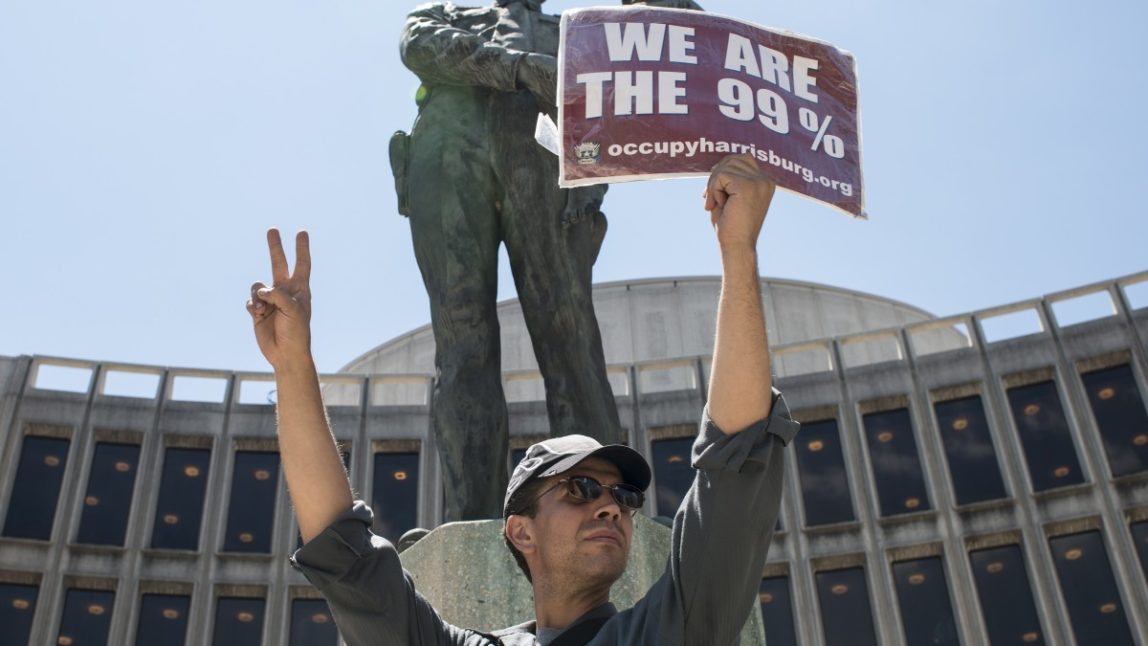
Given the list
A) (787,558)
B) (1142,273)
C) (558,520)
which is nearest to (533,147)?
(558,520)

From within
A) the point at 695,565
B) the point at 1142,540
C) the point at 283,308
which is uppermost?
the point at 1142,540

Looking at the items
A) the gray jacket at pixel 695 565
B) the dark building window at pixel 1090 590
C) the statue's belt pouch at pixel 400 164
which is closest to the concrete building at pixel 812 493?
the dark building window at pixel 1090 590

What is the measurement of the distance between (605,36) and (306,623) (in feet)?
98.2

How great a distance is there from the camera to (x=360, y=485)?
107ft

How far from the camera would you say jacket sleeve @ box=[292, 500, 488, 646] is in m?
2.54

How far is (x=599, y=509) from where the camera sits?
2.61m

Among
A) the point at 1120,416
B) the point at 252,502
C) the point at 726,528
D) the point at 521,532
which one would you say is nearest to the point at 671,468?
the point at 252,502

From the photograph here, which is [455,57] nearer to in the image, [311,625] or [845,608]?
[845,608]

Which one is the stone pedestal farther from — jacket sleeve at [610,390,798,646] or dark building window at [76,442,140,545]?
Answer: dark building window at [76,442,140,545]

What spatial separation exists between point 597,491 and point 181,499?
3178 cm

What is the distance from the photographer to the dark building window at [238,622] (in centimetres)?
3094

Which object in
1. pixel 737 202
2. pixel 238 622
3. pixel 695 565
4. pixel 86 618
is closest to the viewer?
pixel 695 565

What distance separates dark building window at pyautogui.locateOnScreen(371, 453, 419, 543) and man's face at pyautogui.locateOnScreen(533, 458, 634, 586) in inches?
1188

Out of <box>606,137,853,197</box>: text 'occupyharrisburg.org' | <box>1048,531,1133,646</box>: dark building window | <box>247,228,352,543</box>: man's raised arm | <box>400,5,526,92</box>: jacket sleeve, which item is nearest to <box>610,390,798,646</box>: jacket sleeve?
<box>247,228,352,543</box>: man's raised arm
